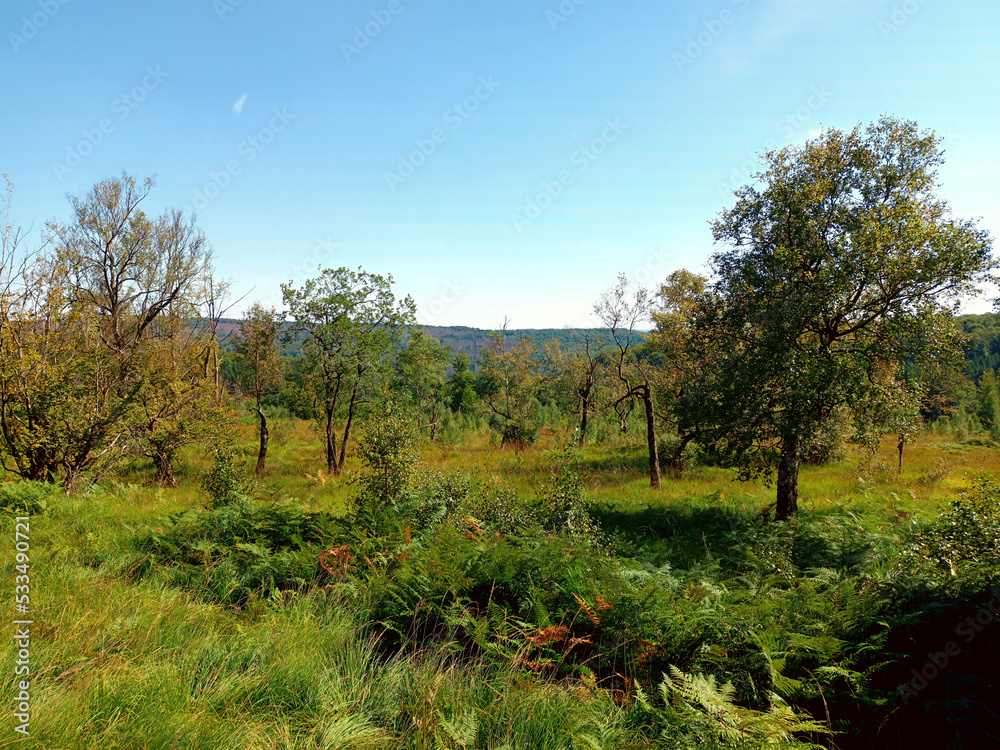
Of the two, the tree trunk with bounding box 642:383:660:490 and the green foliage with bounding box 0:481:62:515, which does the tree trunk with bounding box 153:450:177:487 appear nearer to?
the green foliage with bounding box 0:481:62:515

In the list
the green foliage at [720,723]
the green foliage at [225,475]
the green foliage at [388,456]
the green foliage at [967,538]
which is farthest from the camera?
the green foliage at [225,475]

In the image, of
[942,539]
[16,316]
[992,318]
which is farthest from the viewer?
[992,318]

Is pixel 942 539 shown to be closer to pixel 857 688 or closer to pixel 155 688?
pixel 857 688

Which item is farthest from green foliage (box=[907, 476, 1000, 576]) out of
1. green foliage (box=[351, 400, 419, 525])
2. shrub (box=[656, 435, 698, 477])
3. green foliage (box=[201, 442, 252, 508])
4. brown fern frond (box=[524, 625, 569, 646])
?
shrub (box=[656, 435, 698, 477])

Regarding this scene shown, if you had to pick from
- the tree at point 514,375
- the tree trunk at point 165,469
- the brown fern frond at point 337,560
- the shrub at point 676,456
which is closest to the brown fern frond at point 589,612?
the brown fern frond at point 337,560

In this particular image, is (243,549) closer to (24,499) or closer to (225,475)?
(24,499)

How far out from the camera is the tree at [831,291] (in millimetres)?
11359

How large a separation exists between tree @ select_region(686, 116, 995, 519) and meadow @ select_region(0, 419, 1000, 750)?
3.04 m

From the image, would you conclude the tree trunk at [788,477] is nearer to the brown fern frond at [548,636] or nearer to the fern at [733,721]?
the brown fern frond at [548,636]

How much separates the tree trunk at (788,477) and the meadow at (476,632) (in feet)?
7.42

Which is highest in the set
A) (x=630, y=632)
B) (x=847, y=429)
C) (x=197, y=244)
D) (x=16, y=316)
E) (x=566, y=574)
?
(x=197, y=244)

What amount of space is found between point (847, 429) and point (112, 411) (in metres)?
17.6

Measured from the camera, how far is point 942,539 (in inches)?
240

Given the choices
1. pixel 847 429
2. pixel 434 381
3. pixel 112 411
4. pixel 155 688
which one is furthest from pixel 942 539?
pixel 434 381
